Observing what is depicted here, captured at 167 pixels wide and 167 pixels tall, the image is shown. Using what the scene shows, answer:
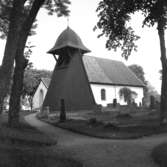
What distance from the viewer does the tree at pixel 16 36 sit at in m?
10.2

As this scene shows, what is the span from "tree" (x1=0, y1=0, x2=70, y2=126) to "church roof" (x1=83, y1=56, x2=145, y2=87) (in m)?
22.3

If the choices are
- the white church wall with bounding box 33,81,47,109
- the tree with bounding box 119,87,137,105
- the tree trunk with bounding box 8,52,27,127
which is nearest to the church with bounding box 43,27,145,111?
the tree with bounding box 119,87,137,105

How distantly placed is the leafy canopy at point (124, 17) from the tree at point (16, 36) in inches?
107

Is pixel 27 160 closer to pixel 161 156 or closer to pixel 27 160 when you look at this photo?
pixel 27 160

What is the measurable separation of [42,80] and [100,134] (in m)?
39.5

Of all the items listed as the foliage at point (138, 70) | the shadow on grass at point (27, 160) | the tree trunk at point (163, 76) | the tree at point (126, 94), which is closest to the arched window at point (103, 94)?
the tree at point (126, 94)

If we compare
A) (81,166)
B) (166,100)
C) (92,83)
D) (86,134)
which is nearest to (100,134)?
(86,134)

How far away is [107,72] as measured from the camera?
1702 inches

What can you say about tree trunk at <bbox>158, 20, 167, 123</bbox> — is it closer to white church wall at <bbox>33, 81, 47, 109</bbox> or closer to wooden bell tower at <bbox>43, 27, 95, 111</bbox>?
wooden bell tower at <bbox>43, 27, 95, 111</bbox>

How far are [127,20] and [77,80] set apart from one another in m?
19.0

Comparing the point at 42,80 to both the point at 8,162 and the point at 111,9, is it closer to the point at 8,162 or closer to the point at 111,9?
the point at 111,9

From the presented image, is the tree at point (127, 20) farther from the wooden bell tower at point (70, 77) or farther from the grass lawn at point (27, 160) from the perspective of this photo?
the wooden bell tower at point (70, 77)

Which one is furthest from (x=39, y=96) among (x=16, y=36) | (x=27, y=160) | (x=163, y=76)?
(x=27, y=160)

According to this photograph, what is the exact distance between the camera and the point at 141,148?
10.1 metres
